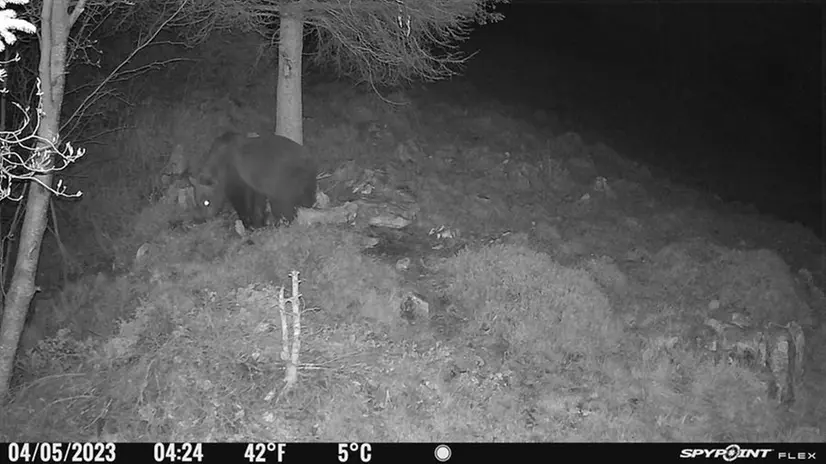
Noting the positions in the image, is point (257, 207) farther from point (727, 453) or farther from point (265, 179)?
point (727, 453)

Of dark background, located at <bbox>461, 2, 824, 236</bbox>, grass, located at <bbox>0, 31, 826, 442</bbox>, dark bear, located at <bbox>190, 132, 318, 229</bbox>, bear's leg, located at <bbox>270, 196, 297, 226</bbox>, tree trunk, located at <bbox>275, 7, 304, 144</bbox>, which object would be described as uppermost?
dark background, located at <bbox>461, 2, 824, 236</bbox>

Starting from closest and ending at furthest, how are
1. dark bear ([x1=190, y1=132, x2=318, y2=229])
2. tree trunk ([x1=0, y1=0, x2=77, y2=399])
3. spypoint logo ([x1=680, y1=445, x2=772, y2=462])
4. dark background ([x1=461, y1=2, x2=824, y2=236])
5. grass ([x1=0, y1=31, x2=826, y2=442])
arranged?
spypoint logo ([x1=680, y1=445, x2=772, y2=462]), grass ([x1=0, y1=31, x2=826, y2=442]), tree trunk ([x1=0, y1=0, x2=77, y2=399]), dark bear ([x1=190, y1=132, x2=318, y2=229]), dark background ([x1=461, y1=2, x2=824, y2=236])

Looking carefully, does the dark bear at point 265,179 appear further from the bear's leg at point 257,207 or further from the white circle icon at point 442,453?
the white circle icon at point 442,453

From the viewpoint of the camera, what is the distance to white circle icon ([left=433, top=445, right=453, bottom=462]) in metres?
5.80

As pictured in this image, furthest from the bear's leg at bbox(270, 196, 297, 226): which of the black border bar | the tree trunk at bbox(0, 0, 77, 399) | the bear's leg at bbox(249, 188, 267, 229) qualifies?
the black border bar

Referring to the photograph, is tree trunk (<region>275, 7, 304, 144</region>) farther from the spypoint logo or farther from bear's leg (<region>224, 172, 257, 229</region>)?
the spypoint logo

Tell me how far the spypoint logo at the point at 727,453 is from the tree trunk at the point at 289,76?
263 inches

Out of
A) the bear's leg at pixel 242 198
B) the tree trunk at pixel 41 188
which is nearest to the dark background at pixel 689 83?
the bear's leg at pixel 242 198

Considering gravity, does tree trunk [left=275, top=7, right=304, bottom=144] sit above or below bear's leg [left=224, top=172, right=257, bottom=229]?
above

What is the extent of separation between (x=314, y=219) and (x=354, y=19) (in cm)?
267

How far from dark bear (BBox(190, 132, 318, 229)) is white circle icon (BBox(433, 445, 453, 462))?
4663 mm

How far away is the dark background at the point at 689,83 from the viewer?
15.0 m

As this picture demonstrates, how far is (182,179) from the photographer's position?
1080cm

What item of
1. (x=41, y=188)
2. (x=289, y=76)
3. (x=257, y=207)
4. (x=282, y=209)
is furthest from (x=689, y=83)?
(x=41, y=188)
